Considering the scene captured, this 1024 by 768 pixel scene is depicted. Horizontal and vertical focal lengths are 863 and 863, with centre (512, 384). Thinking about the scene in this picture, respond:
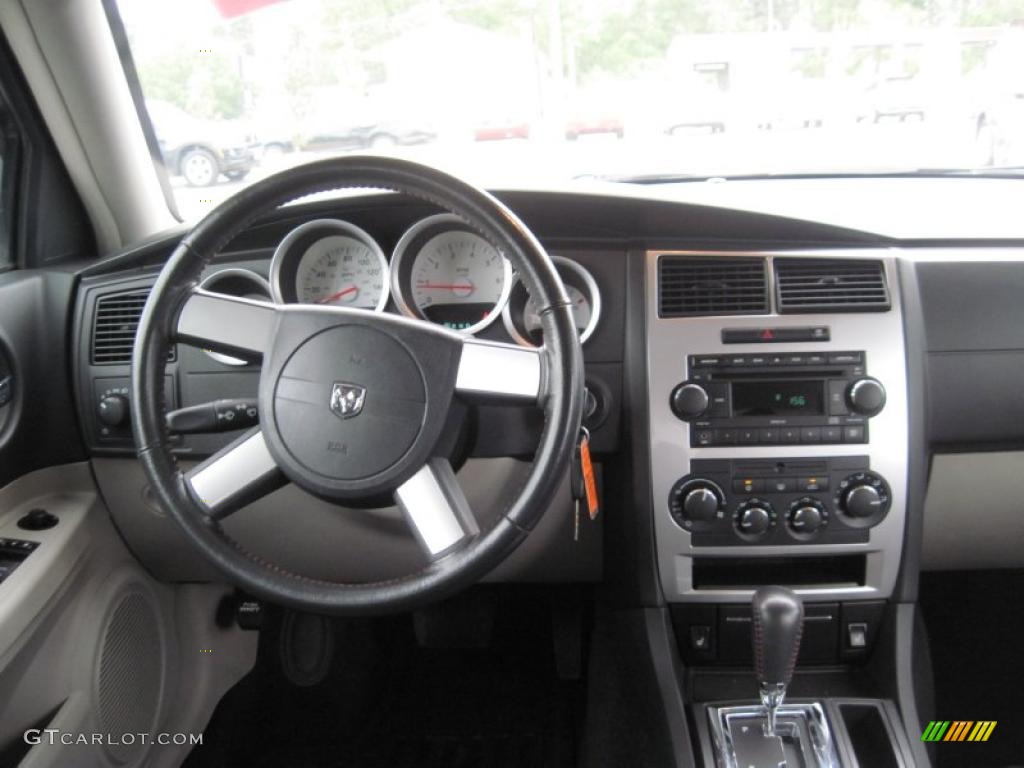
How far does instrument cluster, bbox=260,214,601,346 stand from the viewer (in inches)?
67.8

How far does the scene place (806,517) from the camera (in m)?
1.73

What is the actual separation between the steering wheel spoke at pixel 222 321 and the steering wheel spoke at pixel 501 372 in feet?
1.20

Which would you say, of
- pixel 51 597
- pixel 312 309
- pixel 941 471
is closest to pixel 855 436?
pixel 941 471

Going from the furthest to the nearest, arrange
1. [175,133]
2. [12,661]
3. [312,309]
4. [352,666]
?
[352,666], [175,133], [12,661], [312,309]

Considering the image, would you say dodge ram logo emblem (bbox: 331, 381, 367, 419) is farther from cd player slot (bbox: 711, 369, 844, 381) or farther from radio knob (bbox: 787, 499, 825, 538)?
radio knob (bbox: 787, 499, 825, 538)

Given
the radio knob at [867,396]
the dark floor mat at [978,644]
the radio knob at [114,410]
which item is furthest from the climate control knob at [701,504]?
the radio knob at [114,410]

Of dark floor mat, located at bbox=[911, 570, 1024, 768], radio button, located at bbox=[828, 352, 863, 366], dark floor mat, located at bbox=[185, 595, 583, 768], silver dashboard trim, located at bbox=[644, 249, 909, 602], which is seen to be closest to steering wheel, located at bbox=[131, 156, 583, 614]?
silver dashboard trim, located at bbox=[644, 249, 909, 602]

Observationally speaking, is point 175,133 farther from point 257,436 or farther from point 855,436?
point 855,436

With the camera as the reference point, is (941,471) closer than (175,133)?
Yes

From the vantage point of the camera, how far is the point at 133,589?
2137mm

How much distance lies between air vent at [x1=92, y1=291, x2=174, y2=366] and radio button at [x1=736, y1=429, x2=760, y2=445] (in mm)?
1328

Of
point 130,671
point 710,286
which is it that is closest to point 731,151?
point 710,286

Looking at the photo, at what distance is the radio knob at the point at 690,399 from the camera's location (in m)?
1.72

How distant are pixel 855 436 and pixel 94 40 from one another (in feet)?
6.45
